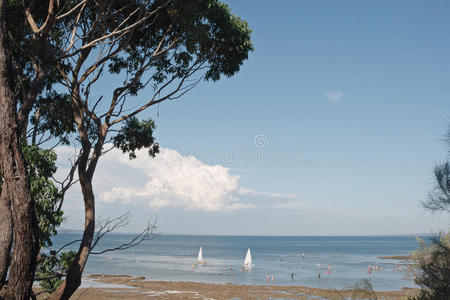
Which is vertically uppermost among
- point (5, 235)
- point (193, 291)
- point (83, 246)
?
point (5, 235)

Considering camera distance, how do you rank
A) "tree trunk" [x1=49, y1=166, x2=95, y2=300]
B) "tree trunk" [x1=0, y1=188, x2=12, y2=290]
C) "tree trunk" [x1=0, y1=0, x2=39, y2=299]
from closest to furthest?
"tree trunk" [x1=0, y1=0, x2=39, y2=299]
"tree trunk" [x1=0, y1=188, x2=12, y2=290]
"tree trunk" [x1=49, y1=166, x2=95, y2=300]

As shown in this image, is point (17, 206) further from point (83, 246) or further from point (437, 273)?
point (437, 273)

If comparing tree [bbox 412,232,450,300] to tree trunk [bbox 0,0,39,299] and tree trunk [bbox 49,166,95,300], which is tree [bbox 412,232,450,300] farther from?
tree trunk [bbox 0,0,39,299]

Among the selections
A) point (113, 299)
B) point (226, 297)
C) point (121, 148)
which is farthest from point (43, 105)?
point (226, 297)

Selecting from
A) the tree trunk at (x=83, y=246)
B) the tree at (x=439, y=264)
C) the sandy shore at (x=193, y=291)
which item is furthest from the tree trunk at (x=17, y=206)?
the sandy shore at (x=193, y=291)

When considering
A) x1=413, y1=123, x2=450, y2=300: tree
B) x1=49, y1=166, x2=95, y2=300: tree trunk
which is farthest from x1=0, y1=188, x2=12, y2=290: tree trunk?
x1=413, y1=123, x2=450, y2=300: tree

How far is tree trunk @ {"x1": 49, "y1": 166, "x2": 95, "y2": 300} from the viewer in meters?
8.62

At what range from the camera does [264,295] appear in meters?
39.4

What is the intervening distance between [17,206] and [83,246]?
11.1 feet

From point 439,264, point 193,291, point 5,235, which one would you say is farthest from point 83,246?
point 193,291

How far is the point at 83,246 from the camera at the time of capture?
29.8ft

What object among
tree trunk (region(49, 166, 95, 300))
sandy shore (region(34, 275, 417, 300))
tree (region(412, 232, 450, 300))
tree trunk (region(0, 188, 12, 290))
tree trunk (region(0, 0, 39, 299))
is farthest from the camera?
sandy shore (region(34, 275, 417, 300))

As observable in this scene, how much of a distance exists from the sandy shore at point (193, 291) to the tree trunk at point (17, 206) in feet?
102

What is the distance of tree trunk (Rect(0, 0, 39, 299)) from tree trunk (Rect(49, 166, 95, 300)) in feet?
8.79
